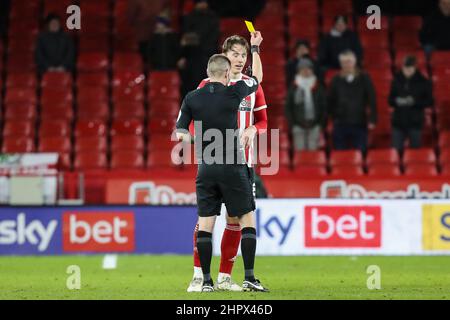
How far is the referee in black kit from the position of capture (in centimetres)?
909

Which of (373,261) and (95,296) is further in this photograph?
(373,261)

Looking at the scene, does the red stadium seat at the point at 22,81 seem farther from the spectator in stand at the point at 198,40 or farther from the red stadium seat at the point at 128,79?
the spectator in stand at the point at 198,40

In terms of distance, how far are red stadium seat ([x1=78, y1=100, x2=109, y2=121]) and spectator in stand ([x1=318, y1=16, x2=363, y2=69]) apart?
3.76m

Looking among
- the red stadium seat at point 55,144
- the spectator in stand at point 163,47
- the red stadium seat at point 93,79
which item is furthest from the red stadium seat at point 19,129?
the spectator in stand at point 163,47

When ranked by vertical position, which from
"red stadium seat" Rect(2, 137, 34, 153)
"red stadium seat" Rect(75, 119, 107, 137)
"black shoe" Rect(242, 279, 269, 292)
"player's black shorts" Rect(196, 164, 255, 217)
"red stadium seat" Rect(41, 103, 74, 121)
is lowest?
"black shoe" Rect(242, 279, 269, 292)

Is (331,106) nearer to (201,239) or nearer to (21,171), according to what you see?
(21,171)

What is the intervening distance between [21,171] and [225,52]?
7.75 metres

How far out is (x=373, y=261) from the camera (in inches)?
538

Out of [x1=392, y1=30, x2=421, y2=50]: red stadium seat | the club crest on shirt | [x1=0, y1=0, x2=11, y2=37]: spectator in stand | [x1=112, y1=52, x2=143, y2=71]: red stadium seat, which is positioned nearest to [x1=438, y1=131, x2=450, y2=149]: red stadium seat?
[x1=392, y1=30, x2=421, y2=50]: red stadium seat

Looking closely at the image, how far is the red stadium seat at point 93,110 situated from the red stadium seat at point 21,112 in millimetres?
819

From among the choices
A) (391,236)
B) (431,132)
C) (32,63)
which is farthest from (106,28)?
(391,236)

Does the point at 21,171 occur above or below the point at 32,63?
below

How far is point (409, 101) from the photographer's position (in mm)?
17328

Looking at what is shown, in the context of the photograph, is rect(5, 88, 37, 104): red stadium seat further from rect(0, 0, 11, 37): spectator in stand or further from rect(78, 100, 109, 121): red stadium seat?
rect(0, 0, 11, 37): spectator in stand
